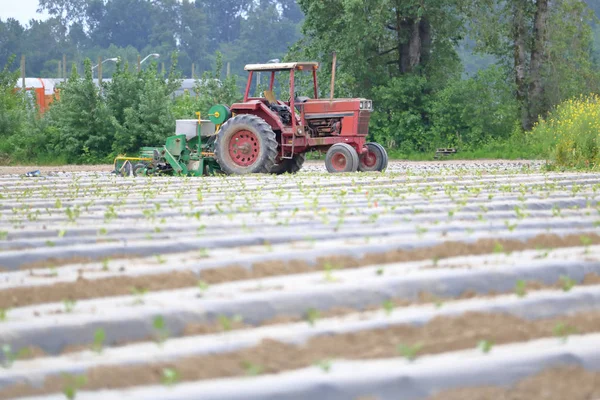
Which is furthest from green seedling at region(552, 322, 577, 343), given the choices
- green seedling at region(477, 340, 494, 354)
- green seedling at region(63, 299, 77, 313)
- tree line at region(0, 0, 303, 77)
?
tree line at region(0, 0, 303, 77)

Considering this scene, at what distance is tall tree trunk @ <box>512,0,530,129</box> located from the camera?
26.1 metres

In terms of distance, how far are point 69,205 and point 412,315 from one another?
4.71m

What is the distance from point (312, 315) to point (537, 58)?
78.5 feet

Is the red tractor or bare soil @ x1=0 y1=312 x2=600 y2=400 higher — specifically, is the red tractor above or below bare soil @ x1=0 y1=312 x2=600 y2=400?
above

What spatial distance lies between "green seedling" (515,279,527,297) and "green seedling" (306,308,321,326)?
0.90 meters

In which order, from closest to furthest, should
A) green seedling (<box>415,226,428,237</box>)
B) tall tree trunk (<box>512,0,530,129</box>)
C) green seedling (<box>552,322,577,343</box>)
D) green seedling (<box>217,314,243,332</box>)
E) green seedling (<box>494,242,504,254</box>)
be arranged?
green seedling (<box>552,322,577,343</box>) → green seedling (<box>217,314,243,332</box>) → green seedling (<box>494,242,504,254</box>) → green seedling (<box>415,226,428,237</box>) → tall tree trunk (<box>512,0,530,129</box>)

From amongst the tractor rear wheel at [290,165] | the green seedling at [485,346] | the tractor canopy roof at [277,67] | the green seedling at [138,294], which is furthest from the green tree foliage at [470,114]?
the green seedling at [485,346]

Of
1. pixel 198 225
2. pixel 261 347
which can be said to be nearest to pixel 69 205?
pixel 198 225

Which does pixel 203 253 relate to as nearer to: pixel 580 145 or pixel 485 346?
pixel 485 346

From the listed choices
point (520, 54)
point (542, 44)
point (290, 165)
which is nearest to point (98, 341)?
point (290, 165)

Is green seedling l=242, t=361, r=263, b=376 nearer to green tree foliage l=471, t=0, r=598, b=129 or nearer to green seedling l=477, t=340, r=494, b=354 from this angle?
green seedling l=477, t=340, r=494, b=354

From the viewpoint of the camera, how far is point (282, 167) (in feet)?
49.0

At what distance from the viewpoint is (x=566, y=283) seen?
13.3 ft

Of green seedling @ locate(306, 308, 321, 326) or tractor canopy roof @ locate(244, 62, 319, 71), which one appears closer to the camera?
green seedling @ locate(306, 308, 321, 326)
